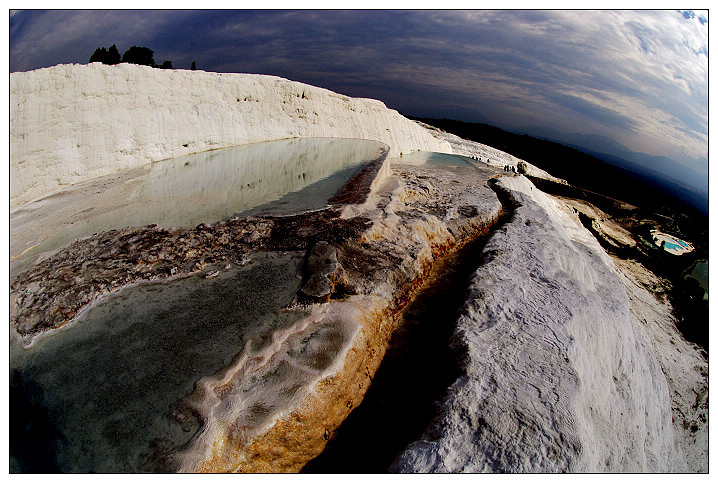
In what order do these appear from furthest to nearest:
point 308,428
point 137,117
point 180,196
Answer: point 137,117 < point 180,196 < point 308,428

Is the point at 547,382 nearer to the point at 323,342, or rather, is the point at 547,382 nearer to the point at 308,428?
the point at 323,342

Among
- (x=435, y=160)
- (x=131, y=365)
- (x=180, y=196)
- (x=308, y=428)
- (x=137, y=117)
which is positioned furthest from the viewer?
(x=435, y=160)

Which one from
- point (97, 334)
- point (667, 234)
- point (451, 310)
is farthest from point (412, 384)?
point (667, 234)

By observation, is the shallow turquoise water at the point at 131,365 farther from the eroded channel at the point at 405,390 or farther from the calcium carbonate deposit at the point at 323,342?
the eroded channel at the point at 405,390

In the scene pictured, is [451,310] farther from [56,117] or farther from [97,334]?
[56,117]

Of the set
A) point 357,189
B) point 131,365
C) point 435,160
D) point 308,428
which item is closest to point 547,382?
point 308,428

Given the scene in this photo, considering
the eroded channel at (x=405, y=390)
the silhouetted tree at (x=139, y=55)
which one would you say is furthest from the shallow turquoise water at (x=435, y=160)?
the silhouetted tree at (x=139, y=55)
